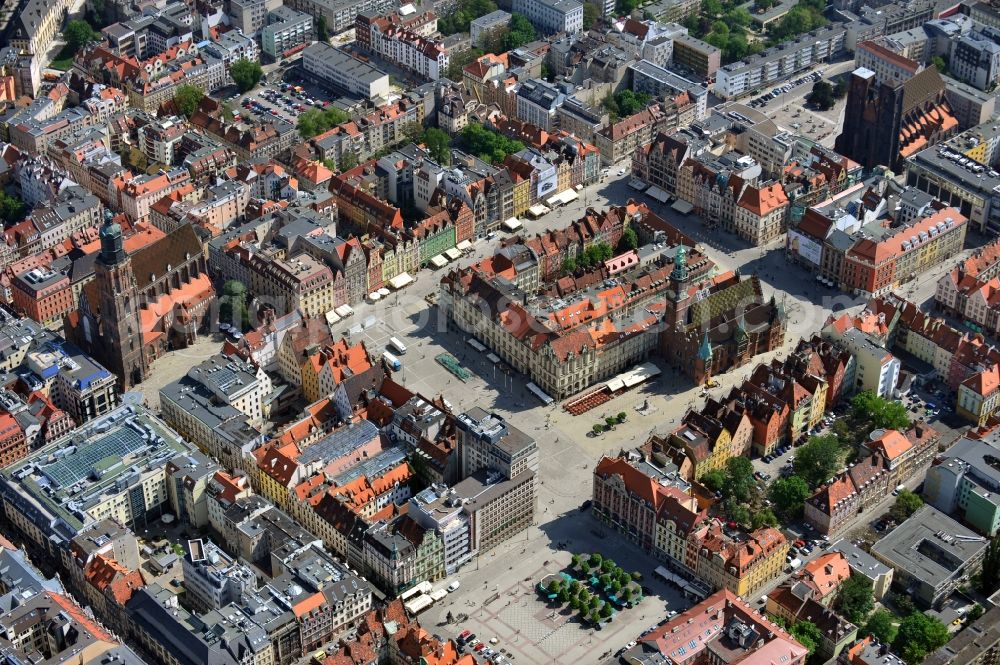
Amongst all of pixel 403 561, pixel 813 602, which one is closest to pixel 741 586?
pixel 813 602

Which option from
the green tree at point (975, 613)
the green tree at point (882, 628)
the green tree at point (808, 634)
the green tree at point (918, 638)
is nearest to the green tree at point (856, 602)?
the green tree at point (882, 628)

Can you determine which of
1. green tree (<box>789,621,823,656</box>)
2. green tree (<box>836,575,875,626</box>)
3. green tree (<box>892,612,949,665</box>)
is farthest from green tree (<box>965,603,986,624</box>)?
green tree (<box>789,621,823,656</box>)

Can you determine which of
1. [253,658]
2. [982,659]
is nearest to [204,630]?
[253,658]

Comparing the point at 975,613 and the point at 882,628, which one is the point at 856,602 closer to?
the point at 882,628

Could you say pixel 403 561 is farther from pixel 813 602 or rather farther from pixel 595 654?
pixel 813 602

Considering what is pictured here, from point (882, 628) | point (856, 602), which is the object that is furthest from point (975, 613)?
point (856, 602)

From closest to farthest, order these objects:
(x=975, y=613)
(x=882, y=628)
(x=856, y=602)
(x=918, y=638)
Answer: (x=918, y=638)
(x=882, y=628)
(x=856, y=602)
(x=975, y=613)

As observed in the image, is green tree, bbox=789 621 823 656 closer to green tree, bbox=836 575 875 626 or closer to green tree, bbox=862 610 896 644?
green tree, bbox=836 575 875 626
